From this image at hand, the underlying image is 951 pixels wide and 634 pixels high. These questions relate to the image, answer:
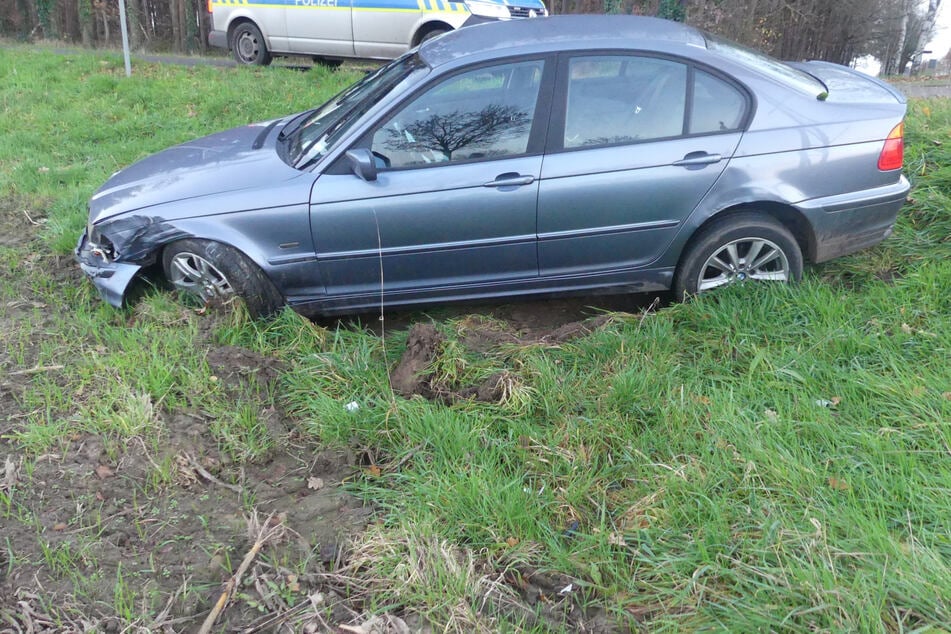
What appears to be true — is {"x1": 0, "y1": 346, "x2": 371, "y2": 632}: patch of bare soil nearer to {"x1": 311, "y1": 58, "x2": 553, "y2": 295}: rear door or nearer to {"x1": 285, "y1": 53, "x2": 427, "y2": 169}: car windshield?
{"x1": 311, "y1": 58, "x2": 553, "y2": 295}: rear door

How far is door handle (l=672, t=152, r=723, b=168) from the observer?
4004mm

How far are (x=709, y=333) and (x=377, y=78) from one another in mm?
2539

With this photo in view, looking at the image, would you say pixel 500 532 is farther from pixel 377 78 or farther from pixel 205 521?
pixel 377 78

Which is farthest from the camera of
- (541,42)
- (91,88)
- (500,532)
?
(91,88)

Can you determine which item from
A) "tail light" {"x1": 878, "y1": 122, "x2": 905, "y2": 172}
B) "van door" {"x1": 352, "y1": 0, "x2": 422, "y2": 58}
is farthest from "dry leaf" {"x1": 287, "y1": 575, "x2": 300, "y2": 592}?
"van door" {"x1": 352, "y1": 0, "x2": 422, "y2": 58}

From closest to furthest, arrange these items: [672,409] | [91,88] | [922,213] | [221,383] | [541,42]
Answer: [672,409] → [221,383] → [541,42] → [922,213] → [91,88]

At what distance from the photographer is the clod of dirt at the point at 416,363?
146 inches

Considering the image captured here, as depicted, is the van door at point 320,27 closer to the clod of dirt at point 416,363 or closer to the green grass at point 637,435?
the green grass at point 637,435

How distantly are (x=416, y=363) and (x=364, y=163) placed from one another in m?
1.08

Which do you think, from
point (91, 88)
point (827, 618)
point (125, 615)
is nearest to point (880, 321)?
point (827, 618)

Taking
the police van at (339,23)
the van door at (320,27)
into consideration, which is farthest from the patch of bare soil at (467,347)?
the van door at (320,27)

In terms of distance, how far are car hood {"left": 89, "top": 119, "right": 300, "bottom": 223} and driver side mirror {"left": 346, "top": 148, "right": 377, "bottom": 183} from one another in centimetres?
39

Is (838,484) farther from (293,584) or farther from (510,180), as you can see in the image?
(510,180)

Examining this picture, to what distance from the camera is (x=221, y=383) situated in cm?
371
